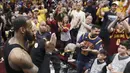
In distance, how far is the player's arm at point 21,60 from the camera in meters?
3.59

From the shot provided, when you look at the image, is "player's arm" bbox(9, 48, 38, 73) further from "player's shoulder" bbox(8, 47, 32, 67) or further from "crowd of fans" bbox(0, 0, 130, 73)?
"crowd of fans" bbox(0, 0, 130, 73)

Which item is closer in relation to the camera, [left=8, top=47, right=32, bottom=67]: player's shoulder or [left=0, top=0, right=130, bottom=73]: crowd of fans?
[left=8, top=47, right=32, bottom=67]: player's shoulder

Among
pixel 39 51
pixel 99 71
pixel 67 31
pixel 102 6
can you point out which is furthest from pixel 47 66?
pixel 102 6

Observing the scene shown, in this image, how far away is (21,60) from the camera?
3.60 meters

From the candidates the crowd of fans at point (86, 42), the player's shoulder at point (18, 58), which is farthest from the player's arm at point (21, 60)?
the crowd of fans at point (86, 42)

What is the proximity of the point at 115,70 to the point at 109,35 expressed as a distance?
2296 mm

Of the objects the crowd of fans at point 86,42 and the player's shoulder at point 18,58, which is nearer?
the player's shoulder at point 18,58

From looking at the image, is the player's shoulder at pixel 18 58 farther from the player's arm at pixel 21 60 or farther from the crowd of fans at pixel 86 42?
the crowd of fans at pixel 86 42

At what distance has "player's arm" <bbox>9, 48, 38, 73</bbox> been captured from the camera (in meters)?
3.59

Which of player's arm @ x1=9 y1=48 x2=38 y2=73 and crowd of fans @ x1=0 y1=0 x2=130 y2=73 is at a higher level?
player's arm @ x1=9 y1=48 x2=38 y2=73

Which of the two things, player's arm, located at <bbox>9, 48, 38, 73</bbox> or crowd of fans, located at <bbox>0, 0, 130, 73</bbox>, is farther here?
crowd of fans, located at <bbox>0, 0, 130, 73</bbox>

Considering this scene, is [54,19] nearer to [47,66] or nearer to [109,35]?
[109,35]

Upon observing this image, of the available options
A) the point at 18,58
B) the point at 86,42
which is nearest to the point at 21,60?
the point at 18,58

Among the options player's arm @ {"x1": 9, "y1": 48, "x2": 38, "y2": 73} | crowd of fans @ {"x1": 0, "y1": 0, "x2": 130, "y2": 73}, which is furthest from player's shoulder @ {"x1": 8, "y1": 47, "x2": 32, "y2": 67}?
crowd of fans @ {"x1": 0, "y1": 0, "x2": 130, "y2": 73}
